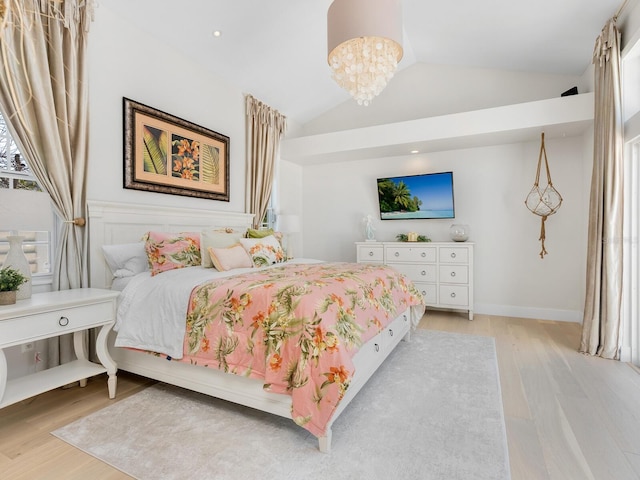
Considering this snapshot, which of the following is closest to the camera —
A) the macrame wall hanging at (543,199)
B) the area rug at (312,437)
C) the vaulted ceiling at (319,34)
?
the area rug at (312,437)

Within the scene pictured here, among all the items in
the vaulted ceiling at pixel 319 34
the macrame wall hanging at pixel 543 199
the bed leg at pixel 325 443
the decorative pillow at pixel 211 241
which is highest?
the vaulted ceiling at pixel 319 34

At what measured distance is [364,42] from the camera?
103 inches

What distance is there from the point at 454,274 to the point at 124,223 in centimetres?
374

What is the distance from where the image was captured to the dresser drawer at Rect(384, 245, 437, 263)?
450 centimetres

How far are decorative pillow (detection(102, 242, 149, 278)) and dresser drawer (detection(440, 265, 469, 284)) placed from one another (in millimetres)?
3434

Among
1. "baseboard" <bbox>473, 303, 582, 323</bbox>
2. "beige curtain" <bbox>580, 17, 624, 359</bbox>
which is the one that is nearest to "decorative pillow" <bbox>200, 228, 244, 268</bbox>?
"beige curtain" <bbox>580, 17, 624, 359</bbox>

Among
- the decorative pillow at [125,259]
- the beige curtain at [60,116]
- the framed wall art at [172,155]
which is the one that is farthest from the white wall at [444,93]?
the decorative pillow at [125,259]

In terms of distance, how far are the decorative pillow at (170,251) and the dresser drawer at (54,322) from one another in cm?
45

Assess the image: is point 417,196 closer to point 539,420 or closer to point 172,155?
point 172,155

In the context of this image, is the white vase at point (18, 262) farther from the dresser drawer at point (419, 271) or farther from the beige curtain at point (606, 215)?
the beige curtain at point (606, 215)

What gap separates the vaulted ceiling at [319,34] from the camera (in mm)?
3027

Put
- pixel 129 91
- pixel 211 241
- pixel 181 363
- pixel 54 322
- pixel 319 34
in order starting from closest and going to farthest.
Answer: pixel 54 322, pixel 181 363, pixel 211 241, pixel 129 91, pixel 319 34

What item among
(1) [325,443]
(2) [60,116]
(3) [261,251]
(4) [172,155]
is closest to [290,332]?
(1) [325,443]

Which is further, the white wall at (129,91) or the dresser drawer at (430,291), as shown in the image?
the dresser drawer at (430,291)
